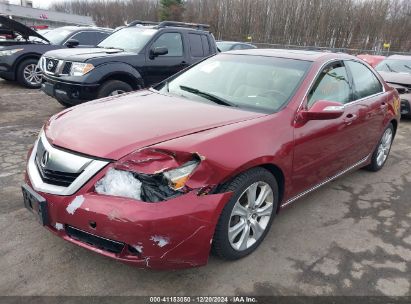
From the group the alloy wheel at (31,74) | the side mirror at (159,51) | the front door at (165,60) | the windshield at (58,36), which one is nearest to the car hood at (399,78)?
the front door at (165,60)

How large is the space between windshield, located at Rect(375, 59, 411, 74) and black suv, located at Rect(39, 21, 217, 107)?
14.8 feet

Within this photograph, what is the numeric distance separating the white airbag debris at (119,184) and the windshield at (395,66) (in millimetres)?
8720

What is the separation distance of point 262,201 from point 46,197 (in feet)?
5.13

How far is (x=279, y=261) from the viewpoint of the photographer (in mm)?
2928

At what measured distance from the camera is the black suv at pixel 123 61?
621cm

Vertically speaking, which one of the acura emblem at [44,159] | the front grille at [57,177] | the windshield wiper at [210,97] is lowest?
the front grille at [57,177]

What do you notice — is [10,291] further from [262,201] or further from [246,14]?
[246,14]

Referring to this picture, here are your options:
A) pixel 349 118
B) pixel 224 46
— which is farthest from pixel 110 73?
pixel 224 46

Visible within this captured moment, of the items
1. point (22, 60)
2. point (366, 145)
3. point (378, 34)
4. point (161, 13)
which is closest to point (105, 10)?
point (161, 13)

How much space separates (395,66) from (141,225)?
30.2ft

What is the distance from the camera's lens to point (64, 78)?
20.5 feet

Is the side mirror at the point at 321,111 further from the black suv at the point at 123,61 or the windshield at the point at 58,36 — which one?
the windshield at the point at 58,36

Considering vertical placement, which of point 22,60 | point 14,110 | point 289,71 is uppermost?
point 289,71

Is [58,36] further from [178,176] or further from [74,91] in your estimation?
[178,176]
